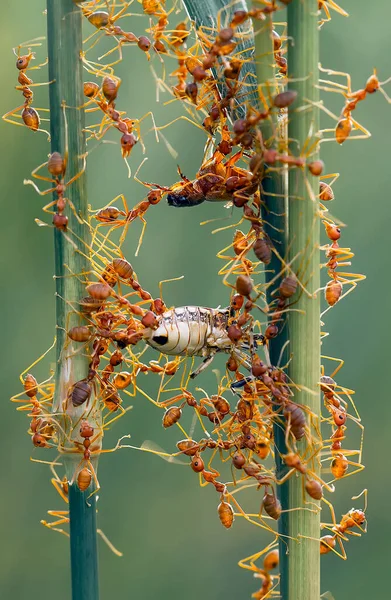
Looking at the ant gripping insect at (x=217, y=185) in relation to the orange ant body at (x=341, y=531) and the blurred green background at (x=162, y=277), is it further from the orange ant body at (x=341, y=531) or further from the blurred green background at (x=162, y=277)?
the blurred green background at (x=162, y=277)

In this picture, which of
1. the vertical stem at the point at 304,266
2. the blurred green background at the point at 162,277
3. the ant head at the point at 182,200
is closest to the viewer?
the vertical stem at the point at 304,266

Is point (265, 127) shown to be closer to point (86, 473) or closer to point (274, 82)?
point (274, 82)

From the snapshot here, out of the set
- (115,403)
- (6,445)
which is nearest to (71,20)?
(115,403)

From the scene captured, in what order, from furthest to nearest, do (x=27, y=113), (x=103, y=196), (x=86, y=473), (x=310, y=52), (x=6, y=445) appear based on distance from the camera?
(x=6, y=445)
(x=103, y=196)
(x=27, y=113)
(x=86, y=473)
(x=310, y=52)

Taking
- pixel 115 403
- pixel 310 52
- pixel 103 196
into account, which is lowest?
pixel 115 403

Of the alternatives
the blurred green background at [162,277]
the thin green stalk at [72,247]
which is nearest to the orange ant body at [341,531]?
the thin green stalk at [72,247]

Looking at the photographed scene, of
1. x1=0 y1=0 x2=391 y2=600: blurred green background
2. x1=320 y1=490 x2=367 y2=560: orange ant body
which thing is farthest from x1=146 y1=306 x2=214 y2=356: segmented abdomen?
x1=0 y1=0 x2=391 y2=600: blurred green background

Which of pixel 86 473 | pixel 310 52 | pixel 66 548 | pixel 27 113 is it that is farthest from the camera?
pixel 66 548
